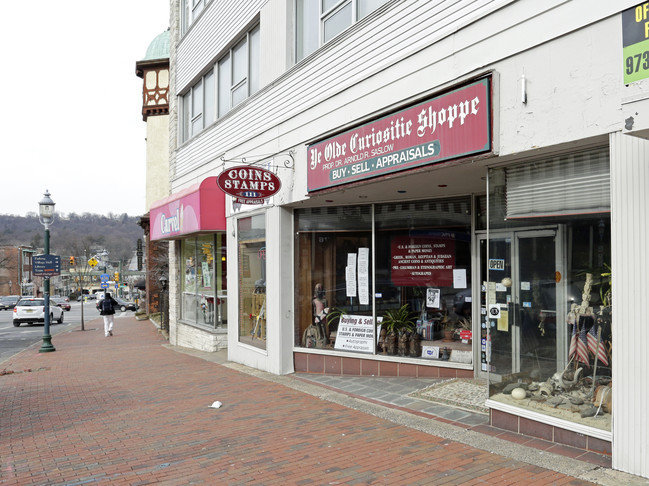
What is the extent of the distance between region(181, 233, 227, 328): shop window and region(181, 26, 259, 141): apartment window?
2967 millimetres

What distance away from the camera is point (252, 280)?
415 inches

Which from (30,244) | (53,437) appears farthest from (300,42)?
(30,244)

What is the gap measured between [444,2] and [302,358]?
5959 mm

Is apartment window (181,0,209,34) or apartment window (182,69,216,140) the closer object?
apartment window (182,69,216,140)

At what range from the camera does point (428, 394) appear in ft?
22.9

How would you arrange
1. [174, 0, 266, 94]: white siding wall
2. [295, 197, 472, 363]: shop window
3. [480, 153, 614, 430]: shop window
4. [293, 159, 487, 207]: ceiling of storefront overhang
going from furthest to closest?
[174, 0, 266, 94]: white siding wall → [295, 197, 472, 363]: shop window → [293, 159, 487, 207]: ceiling of storefront overhang → [480, 153, 614, 430]: shop window

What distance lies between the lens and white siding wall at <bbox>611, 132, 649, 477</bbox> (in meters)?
4.11

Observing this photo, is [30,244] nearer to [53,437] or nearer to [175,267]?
[175,267]

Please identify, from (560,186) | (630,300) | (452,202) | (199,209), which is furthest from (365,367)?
(199,209)

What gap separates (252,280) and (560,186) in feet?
22.1

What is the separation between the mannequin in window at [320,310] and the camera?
9.22m

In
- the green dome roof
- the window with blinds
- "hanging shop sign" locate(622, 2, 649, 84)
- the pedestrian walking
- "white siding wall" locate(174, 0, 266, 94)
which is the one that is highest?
the green dome roof

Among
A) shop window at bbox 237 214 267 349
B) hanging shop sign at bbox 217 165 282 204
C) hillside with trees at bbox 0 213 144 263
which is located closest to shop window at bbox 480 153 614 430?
hanging shop sign at bbox 217 165 282 204

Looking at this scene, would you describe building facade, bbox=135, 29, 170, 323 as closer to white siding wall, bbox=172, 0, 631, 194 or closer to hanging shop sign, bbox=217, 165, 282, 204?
white siding wall, bbox=172, 0, 631, 194
